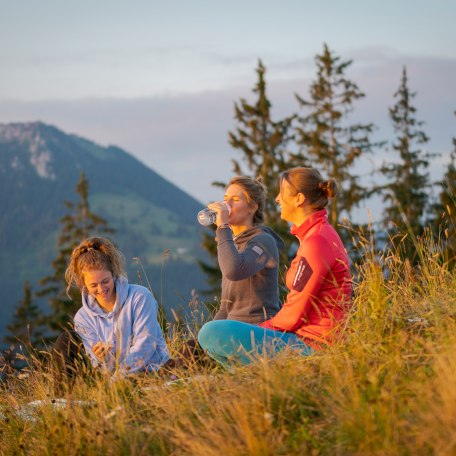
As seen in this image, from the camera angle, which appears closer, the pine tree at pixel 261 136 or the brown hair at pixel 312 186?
the brown hair at pixel 312 186

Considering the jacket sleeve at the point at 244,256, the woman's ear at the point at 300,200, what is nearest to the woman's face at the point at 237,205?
the jacket sleeve at the point at 244,256

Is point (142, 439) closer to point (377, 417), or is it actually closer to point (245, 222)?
point (377, 417)

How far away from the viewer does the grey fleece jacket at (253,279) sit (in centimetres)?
580

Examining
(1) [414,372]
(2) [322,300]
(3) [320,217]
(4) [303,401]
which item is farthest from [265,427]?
(3) [320,217]

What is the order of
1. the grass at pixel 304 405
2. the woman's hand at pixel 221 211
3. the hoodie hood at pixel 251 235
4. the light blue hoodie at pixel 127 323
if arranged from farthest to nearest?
the hoodie hood at pixel 251 235 < the woman's hand at pixel 221 211 < the light blue hoodie at pixel 127 323 < the grass at pixel 304 405

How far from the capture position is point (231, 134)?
1436 inches

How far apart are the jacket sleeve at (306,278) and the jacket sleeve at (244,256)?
67 cm

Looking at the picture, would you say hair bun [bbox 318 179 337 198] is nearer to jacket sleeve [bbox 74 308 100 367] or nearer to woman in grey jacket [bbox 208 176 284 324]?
woman in grey jacket [bbox 208 176 284 324]

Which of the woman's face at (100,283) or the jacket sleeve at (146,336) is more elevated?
the woman's face at (100,283)

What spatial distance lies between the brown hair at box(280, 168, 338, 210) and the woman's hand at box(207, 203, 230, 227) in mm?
725

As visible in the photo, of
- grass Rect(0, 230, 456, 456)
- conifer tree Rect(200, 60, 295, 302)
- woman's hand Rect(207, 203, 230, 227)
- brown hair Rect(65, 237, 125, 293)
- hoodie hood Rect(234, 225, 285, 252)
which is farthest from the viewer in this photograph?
conifer tree Rect(200, 60, 295, 302)

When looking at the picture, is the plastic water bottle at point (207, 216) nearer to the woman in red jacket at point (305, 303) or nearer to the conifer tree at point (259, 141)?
the woman in red jacket at point (305, 303)

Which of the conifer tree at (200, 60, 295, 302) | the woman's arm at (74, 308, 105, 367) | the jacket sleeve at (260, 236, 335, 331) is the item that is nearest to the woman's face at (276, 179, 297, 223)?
the jacket sleeve at (260, 236, 335, 331)

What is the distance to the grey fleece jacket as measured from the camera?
5.80m
